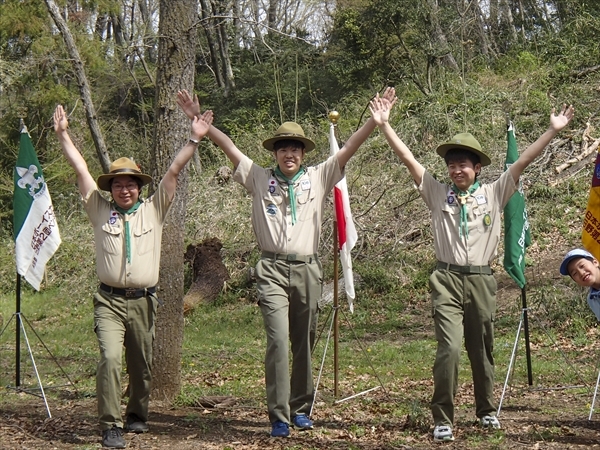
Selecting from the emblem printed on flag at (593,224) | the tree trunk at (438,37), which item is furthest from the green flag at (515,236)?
the tree trunk at (438,37)

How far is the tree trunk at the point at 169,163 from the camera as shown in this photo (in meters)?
7.64

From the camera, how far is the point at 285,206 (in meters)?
6.48

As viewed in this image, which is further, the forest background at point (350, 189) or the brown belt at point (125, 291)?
the forest background at point (350, 189)

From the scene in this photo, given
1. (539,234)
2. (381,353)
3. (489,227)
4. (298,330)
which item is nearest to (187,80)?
(298,330)

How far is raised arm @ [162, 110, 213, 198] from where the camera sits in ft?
21.0

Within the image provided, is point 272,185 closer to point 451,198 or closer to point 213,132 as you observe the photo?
point 213,132

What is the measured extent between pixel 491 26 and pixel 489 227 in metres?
25.6

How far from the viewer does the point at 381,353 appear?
1140cm

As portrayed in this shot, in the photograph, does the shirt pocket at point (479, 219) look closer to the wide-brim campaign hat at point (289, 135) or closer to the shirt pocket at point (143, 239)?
the wide-brim campaign hat at point (289, 135)

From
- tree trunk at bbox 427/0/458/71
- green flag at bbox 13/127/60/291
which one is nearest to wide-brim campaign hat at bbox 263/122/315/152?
green flag at bbox 13/127/60/291

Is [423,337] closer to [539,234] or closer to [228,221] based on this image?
[539,234]

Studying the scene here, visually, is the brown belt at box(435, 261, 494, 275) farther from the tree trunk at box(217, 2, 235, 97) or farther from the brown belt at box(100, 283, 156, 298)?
the tree trunk at box(217, 2, 235, 97)

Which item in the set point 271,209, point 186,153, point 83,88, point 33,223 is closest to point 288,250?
point 271,209

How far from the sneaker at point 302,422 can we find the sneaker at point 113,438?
131cm
